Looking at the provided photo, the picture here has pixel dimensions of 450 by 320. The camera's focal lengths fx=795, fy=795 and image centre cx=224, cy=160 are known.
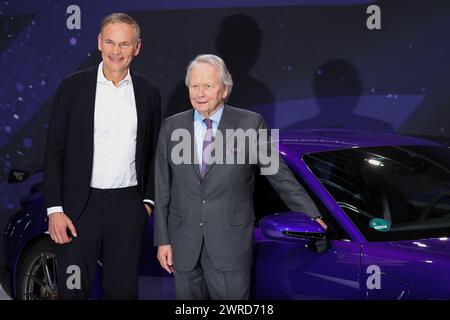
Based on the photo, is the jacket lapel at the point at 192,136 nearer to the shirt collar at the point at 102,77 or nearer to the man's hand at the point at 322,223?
the shirt collar at the point at 102,77

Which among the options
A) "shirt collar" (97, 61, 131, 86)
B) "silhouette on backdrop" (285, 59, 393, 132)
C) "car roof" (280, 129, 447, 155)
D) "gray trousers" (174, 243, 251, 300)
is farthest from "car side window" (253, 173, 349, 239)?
"silhouette on backdrop" (285, 59, 393, 132)

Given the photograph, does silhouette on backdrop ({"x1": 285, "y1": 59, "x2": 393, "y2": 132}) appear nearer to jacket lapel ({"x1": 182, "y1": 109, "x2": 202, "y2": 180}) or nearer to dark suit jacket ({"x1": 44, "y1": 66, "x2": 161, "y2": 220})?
dark suit jacket ({"x1": 44, "y1": 66, "x2": 161, "y2": 220})

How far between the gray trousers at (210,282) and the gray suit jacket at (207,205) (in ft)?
0.12

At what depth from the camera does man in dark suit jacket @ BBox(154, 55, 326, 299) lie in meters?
3.36

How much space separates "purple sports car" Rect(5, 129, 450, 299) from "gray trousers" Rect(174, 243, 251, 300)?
0.24m

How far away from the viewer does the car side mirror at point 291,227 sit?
11.1 ft

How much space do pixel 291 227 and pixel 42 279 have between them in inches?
70.9

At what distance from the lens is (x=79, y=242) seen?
3.60m

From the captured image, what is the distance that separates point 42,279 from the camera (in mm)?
4547

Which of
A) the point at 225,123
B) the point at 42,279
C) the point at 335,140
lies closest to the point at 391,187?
the point at 335,140

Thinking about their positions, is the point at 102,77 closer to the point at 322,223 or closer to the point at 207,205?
the point at 207,205

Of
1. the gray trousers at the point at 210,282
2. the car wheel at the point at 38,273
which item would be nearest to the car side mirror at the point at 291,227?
the gray trousers at the point at 210,282

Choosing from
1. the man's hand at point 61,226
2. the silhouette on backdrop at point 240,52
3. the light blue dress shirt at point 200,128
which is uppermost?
the silhouette on backdrop at point 240,52
